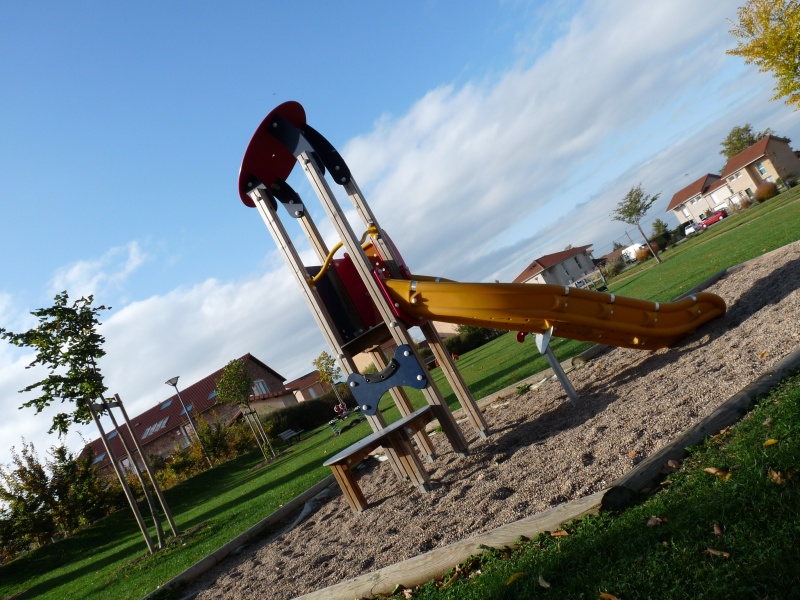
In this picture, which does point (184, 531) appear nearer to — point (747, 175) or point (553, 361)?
point (553, 361)

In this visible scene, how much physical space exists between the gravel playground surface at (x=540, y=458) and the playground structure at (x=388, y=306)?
0.39 meters

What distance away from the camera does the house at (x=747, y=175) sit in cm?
6234

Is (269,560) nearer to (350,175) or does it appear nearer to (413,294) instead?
(413,294)

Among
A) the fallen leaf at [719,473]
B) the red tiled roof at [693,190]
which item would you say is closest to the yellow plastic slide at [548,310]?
the fallen leaf at [719,473]

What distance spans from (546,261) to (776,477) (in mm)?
71085

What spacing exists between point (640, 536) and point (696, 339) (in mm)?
5175

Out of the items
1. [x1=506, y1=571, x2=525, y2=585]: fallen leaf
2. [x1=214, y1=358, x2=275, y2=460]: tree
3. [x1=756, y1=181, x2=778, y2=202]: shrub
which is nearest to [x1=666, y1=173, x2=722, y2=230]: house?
[x1=756, y1=181, x2=778, y2=202]: shrub

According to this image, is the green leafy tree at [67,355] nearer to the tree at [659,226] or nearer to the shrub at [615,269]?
the shrub at [615,269]

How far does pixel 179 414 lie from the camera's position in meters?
48.9

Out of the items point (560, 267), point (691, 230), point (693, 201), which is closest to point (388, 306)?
point (691, 230)

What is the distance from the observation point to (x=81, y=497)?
21891 millimetres

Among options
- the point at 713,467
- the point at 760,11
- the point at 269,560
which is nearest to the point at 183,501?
the point at 269,560

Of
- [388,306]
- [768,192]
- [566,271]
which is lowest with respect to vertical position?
[768,192]

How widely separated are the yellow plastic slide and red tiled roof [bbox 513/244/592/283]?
209 feet
